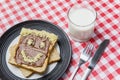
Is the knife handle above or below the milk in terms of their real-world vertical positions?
below

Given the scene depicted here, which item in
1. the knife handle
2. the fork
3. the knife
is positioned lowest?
the knife handle

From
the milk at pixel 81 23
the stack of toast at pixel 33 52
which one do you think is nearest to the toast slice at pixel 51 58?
the stack of toast at pixel 33 52

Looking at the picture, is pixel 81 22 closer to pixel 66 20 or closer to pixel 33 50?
pixel 66 20

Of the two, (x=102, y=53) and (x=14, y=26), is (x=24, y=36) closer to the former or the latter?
(x=14, y=26)

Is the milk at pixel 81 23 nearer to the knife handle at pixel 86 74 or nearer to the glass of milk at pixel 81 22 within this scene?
the glass of milk at pixel 81 22

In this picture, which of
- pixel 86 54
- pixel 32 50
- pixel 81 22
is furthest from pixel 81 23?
pixel 32 50

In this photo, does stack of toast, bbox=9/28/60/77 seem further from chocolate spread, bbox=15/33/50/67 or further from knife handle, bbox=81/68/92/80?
knife handle, bbox=81/68/92/80

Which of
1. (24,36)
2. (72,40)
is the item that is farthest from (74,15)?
(24,36)

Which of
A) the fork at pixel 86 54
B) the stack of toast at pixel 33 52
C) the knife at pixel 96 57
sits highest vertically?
the stack of toast at pixel 33 52

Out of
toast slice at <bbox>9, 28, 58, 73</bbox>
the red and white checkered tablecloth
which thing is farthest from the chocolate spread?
the red and white checkered tablecloth
